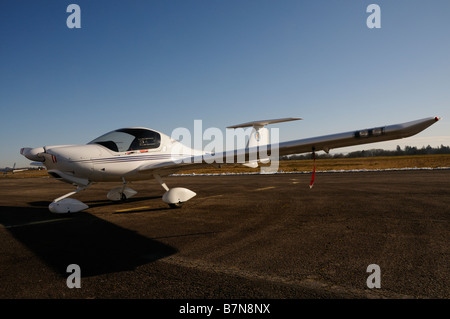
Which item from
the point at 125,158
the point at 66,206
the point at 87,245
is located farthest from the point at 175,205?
the point at 87,245

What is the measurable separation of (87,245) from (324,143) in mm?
4848

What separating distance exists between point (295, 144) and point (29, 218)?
7.37m

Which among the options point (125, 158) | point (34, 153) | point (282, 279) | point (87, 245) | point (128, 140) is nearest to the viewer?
point (282, 279)

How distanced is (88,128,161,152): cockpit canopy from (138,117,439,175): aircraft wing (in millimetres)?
775

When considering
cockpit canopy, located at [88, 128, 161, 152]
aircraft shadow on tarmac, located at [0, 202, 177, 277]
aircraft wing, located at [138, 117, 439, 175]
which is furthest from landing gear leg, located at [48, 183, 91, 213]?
aircraft wing, located at [138, 117, 439, 175]

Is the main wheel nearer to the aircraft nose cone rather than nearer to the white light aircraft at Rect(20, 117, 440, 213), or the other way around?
the white light aircraft at Rect(20, 117, 440, 213)

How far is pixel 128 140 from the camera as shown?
8.54m

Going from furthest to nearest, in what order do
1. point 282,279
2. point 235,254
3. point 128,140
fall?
point 128,140 < point 235,254 < point 282,279

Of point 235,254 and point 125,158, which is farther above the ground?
point 125,158

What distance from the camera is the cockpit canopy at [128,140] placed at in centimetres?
840

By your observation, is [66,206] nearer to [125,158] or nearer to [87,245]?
[125,158]

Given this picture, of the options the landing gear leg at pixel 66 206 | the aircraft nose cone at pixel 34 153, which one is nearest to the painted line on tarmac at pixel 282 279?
the landing gear leg at pixel 66 206

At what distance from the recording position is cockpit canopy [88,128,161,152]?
331 inches

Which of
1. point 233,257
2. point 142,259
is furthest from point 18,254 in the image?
point 233,257
